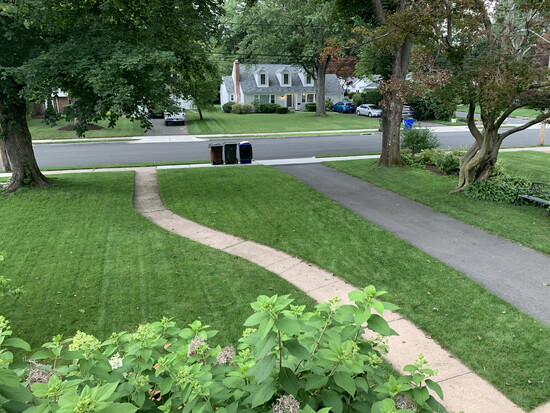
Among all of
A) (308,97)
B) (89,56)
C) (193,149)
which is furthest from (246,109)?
(89,56)

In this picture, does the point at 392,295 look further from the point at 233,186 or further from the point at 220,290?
the point at 233,186

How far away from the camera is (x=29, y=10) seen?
973cm

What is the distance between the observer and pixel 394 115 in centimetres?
1694

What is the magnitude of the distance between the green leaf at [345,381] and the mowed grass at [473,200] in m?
8.04

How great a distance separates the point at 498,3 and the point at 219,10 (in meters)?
8.30

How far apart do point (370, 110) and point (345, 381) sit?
46334 millimetres

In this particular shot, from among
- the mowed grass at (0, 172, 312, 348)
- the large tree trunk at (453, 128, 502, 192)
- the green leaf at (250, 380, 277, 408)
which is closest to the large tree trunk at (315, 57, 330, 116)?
the large tree trunk at (453, 128, 502, 192)

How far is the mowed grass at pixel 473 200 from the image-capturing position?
31.3ft

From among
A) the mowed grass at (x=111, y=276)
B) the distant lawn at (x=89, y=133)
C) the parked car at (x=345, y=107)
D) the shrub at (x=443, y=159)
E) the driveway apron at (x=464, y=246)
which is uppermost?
the parked car at (x=345, y=107)

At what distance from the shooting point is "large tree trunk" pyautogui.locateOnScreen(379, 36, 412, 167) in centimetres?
1605

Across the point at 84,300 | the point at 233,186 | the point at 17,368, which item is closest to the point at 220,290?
the point at 84,300

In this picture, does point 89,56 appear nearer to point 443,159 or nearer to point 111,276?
point 111,276

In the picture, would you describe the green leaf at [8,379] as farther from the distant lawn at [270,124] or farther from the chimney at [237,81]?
the chimney at [237,81]

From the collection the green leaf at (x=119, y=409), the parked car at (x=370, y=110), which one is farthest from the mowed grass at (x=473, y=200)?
the parked car at (x=370, y=110)
